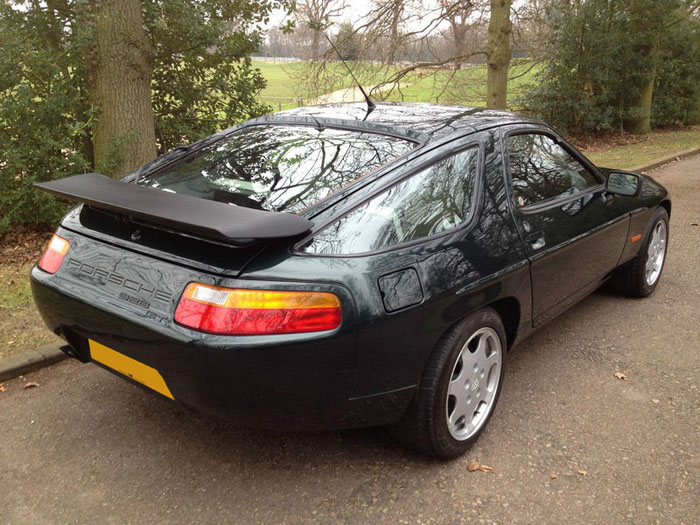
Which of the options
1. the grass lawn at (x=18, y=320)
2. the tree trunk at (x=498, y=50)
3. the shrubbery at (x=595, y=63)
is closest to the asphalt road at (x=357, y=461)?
the grass lawn at (x=18, y=320)

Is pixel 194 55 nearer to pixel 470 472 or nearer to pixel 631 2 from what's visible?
pixel 470 472

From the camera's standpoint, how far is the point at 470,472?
2609 millimetres

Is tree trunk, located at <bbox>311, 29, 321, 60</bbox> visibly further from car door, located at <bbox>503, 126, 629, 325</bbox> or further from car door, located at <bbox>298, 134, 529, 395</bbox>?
car door, located at <bbox>298, 134, 529, 395</bbox>

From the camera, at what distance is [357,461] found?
8.75ft

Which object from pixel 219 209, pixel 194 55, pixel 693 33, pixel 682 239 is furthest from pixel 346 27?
pixel 219 209

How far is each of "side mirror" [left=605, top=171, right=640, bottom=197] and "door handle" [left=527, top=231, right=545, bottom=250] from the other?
1.01m

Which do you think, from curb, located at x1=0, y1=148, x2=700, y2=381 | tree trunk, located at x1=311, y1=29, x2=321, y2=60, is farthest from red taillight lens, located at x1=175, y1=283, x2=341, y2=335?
tree trunk, located at x1=311, y1=29, x2=321, y2=60

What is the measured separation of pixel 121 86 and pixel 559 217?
14.6 feet

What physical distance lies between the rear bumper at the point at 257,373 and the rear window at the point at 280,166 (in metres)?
0.63

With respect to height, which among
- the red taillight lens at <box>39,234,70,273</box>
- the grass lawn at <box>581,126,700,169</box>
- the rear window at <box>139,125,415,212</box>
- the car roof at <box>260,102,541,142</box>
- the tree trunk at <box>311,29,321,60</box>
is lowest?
the grass lawn at <box>581,126,700,169</box>

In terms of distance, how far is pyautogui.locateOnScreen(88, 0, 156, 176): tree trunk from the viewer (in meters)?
5.57

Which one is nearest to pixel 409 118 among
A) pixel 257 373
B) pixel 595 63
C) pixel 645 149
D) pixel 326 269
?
pixel 326 269

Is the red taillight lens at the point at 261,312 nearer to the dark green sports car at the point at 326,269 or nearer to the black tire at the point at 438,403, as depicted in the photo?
the dark green sports car at the point at 326,269

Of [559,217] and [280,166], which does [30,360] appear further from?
[559,217]
